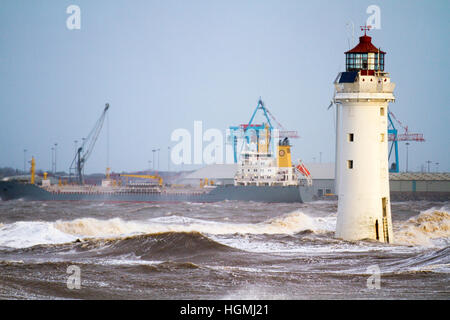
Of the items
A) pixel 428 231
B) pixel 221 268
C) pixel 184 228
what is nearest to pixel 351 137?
pixel 221 268

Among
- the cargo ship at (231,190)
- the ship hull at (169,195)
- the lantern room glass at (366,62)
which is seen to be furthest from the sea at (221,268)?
the cargo ship at (231,190)

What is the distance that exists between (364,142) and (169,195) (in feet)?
220

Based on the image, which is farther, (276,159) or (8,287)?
(276,159)

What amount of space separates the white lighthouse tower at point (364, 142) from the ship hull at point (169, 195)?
59140 mm

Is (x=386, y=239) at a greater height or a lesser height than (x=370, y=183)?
lesser

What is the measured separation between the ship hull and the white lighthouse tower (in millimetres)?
59140

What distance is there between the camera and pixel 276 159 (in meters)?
84.8

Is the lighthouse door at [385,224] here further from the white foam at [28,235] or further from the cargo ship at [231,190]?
the cargo ship at [231,190]

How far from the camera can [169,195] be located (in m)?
83.4

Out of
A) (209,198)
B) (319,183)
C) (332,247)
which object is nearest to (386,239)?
(332,247)

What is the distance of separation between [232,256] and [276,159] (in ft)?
227
